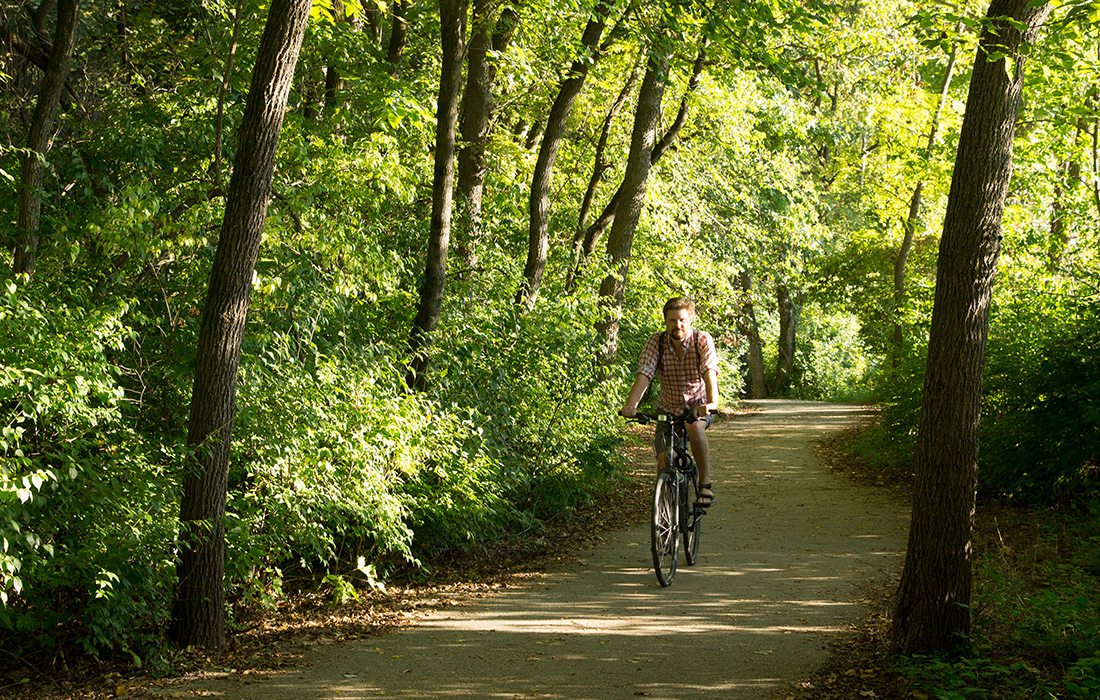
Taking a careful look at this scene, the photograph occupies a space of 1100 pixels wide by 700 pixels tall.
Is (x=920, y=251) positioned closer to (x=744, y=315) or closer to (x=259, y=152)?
(x=744, y=315)

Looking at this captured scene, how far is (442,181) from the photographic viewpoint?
34.1ft

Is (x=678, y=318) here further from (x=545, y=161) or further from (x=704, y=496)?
(x=545, y=161)

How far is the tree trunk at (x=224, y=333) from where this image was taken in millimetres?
6727

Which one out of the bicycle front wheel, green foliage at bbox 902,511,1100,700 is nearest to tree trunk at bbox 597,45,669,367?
the bicycle front wheel

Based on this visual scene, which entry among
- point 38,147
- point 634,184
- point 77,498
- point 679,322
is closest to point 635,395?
point 679,322

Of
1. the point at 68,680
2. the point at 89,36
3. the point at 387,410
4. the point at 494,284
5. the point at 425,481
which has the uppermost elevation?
the point at 89,36

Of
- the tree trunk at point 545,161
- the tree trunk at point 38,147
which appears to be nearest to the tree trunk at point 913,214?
the tree trunk at point 545,161

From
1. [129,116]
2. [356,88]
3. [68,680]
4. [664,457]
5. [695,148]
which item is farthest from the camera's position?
[695,148]

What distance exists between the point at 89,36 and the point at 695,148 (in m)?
11.6

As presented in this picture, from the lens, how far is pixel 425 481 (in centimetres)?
923

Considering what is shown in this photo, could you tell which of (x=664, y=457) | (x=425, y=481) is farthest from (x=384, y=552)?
(x=664, y=457)

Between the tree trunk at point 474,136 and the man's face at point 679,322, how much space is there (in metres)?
3.96

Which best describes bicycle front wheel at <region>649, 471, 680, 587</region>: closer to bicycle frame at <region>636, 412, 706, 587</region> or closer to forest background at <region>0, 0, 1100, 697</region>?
bicycle frame at <region>636, 412, 706, 587</region>

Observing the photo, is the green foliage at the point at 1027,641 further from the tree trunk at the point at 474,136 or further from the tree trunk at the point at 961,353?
the tree trunk at the point at 474,136
